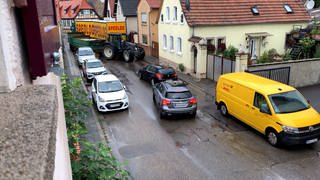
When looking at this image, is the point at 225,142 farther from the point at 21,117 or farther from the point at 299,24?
the point at 299,24

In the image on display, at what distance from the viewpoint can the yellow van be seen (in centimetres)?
1069

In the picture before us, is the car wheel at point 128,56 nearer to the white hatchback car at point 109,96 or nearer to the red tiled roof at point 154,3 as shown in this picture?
the red tiled roof at point 154,3

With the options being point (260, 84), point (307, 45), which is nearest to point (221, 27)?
point (307, 45)

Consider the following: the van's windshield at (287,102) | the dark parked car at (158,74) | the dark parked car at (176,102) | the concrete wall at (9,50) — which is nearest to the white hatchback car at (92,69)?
the dark parked car at (158,74)

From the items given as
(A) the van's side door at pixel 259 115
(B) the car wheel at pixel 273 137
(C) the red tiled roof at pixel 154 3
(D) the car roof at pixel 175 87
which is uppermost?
(C) the red tiled roof at pixel 154 3

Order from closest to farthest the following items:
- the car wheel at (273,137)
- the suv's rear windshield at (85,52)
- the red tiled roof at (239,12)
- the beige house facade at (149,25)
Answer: the car wheel at (273,137) < the red tiled roof at (239,12) < the suv's rear windshield at (85,52) < the beige house facade at (149,25)

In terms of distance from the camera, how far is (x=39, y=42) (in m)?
2.17

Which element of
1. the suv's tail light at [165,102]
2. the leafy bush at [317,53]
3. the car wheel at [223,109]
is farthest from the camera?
the leafy bush at [317,53]

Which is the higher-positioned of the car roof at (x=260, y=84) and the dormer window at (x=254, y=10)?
the dormer window at (x=254, y=10)

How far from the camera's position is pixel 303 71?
62.4ft

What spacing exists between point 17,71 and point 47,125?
821mm

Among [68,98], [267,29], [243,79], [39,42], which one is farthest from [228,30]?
[39,42]

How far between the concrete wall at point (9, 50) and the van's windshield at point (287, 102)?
1052 centimetres

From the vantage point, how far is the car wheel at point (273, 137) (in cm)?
1104
